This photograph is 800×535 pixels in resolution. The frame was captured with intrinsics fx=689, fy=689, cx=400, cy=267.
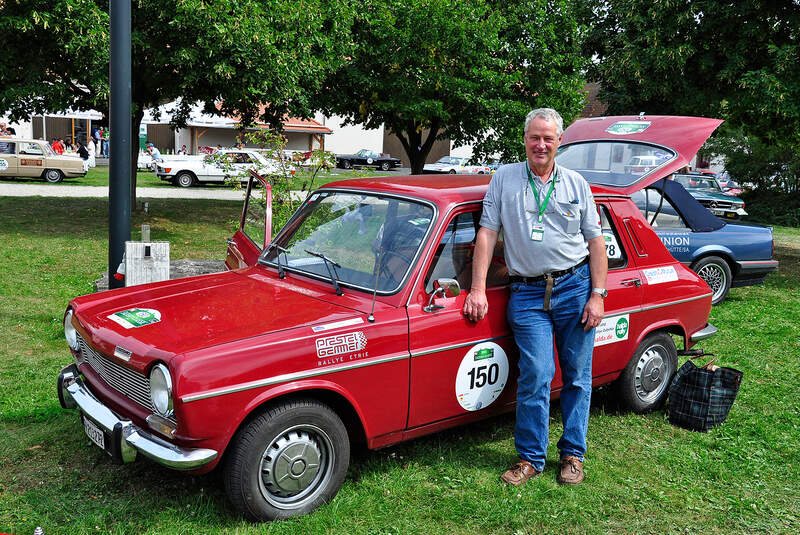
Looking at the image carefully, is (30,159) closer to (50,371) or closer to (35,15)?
(35,15)

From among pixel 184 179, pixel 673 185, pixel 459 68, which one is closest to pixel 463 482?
pixel 673 185

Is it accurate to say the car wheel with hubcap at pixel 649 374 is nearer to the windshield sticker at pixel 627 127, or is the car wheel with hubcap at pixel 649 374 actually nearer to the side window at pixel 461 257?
the side window at pixel 461 257

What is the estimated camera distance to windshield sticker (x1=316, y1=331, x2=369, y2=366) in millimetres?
3568

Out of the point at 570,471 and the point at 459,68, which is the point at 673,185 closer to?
the point at 570,471

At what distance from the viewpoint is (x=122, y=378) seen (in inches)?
145

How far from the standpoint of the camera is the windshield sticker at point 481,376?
163 inches

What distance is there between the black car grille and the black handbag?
379 centimetres

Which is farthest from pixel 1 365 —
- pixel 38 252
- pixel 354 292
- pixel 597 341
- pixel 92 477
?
pixel 38 252

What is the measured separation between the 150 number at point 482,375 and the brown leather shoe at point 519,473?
1.75 feet

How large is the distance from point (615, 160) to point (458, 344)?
4292 millimetres

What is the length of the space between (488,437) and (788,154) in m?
24.3

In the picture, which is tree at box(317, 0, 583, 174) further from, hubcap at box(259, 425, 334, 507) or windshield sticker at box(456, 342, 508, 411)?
hubcap at box(259, 425, 334, 507)

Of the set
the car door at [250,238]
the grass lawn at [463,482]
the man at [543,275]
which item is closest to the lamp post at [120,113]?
the car door at [250,238]

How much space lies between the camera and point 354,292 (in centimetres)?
407
